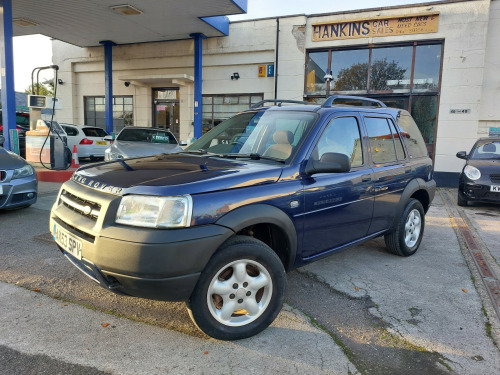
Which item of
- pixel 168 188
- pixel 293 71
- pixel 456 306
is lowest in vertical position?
pixel 456 306

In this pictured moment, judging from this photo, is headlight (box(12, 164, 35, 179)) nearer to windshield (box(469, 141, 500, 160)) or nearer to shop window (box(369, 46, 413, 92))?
windshield (box(469, 141, 500, 160))

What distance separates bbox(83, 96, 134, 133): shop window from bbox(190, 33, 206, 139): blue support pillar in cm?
458

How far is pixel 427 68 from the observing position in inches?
470

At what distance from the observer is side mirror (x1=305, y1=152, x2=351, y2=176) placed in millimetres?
3037

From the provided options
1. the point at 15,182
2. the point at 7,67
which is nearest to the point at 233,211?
the point at 15,182

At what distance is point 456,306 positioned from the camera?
342 cm

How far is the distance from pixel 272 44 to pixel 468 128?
23.7ft

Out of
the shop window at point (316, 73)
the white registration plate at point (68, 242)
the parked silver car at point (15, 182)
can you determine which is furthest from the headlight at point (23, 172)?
the shop window at point (316, 73)

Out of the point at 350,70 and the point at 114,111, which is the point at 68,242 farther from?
the point at 114,111

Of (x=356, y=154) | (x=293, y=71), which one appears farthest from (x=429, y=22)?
(x=356, y=154)

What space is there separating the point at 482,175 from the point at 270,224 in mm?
7044

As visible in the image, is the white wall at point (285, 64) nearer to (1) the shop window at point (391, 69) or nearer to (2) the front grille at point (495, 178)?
(1) the shop window at point (391, 69)

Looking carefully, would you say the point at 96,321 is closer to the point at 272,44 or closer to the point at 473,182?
the point at 473,182

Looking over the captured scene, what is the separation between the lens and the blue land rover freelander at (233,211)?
7.72 ft
